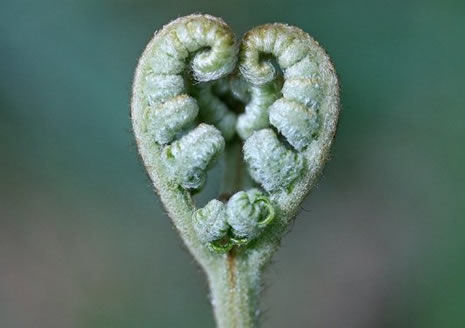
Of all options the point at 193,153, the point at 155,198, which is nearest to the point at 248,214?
the point at 193,153

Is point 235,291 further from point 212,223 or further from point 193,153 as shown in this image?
point 193,153

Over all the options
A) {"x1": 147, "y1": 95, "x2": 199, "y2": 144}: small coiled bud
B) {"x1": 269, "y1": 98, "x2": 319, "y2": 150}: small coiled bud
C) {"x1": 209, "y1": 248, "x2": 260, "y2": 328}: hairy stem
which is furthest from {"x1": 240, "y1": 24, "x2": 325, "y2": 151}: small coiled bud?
{"x1": 209, "y1": 248, "x2": 260, "y2": 328}: hairy stem

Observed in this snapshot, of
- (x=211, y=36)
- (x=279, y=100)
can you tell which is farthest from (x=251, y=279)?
A: (x=211, y=36)

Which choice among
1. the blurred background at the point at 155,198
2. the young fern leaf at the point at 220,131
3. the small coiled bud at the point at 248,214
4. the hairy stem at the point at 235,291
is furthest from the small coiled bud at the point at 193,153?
the blurred background at the point at 155,198

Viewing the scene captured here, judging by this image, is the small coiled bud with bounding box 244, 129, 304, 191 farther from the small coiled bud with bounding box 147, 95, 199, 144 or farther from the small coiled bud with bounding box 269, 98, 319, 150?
the small coiled bud with bounding box 147, 95, 199, 144

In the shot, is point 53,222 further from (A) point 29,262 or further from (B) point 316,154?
(B) point 316,154

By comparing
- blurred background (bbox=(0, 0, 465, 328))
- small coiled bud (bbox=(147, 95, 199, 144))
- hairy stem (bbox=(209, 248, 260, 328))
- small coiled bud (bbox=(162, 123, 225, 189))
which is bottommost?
hairy stem (bbox=(209, 248, 260, 328))

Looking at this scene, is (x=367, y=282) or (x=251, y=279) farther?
(x=367, y=282)
